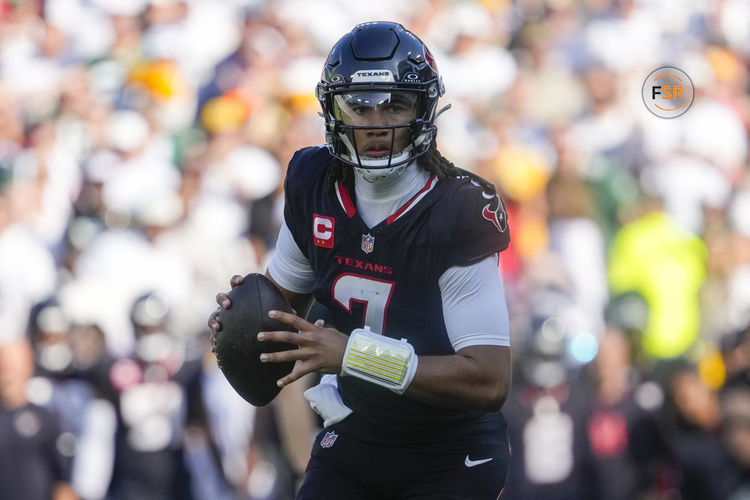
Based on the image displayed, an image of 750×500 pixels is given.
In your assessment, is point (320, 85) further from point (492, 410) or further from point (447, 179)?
point (492, 410)

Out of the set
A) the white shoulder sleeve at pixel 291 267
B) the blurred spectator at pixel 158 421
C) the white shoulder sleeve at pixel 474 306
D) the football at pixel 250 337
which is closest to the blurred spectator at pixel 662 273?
the blurred spectator at pixel 158 421

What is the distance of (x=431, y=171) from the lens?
339 cm

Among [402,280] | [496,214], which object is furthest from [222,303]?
[496,214]

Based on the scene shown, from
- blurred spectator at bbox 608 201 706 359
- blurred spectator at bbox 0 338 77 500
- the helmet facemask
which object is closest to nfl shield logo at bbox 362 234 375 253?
the helmet facemask

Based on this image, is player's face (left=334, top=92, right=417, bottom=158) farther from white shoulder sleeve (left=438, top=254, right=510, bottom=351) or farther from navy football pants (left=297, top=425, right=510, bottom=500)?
navy football pants (left=297, top=425, right=510, bottom=500)

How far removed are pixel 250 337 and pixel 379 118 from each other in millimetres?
739

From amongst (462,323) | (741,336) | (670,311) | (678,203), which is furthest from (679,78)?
(462,323)

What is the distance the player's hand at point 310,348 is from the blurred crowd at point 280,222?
340 cm

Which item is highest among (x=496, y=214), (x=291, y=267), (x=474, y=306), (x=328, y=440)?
(x=496, y=214)

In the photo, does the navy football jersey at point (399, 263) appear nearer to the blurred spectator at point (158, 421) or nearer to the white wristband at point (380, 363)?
the white wristband at point (380, 363)

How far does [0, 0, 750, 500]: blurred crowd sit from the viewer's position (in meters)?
6.42

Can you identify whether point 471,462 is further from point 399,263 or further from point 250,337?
point 250,337

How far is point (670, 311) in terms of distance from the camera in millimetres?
7168

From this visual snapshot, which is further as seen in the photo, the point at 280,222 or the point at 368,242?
the point at 280,222
